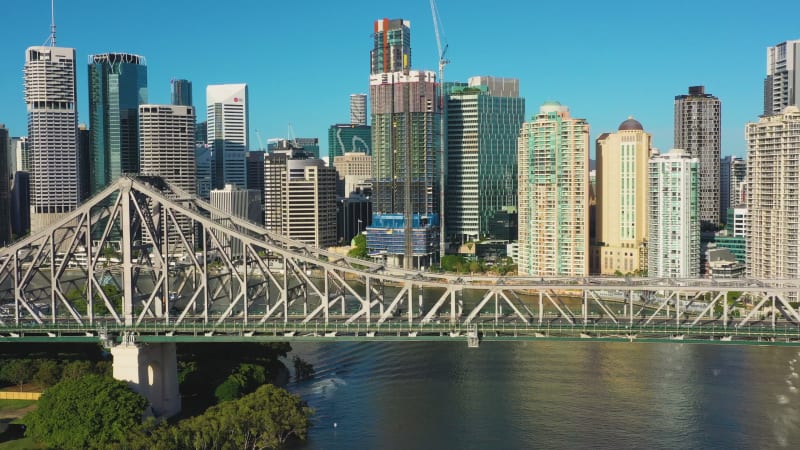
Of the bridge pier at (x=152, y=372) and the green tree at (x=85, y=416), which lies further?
the bridge pier at (x=152, y=372)

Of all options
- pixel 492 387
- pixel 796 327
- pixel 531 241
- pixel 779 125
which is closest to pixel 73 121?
pixel 531 241

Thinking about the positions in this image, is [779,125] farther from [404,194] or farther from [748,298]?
[404,194]

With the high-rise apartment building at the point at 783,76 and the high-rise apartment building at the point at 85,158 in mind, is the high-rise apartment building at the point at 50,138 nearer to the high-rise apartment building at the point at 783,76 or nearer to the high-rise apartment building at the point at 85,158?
the high-rise apartment building at the point at 85,158

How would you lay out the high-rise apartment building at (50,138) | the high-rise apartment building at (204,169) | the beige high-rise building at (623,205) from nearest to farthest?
1. the beige high-rise building at (623,205)
2. the high-rise apartment building at (50,138)
3. the high-rise apartment building at (204,169)

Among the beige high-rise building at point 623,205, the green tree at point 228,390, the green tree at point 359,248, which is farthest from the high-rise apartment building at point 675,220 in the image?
the green tree at point 228,390

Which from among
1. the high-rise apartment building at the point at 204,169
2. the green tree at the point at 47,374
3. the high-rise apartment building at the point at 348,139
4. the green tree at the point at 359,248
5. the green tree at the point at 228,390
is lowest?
the green tree at the point at 228,390

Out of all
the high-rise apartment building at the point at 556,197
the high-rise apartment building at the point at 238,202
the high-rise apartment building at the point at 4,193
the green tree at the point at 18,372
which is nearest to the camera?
the green tree at the point at 18,372
